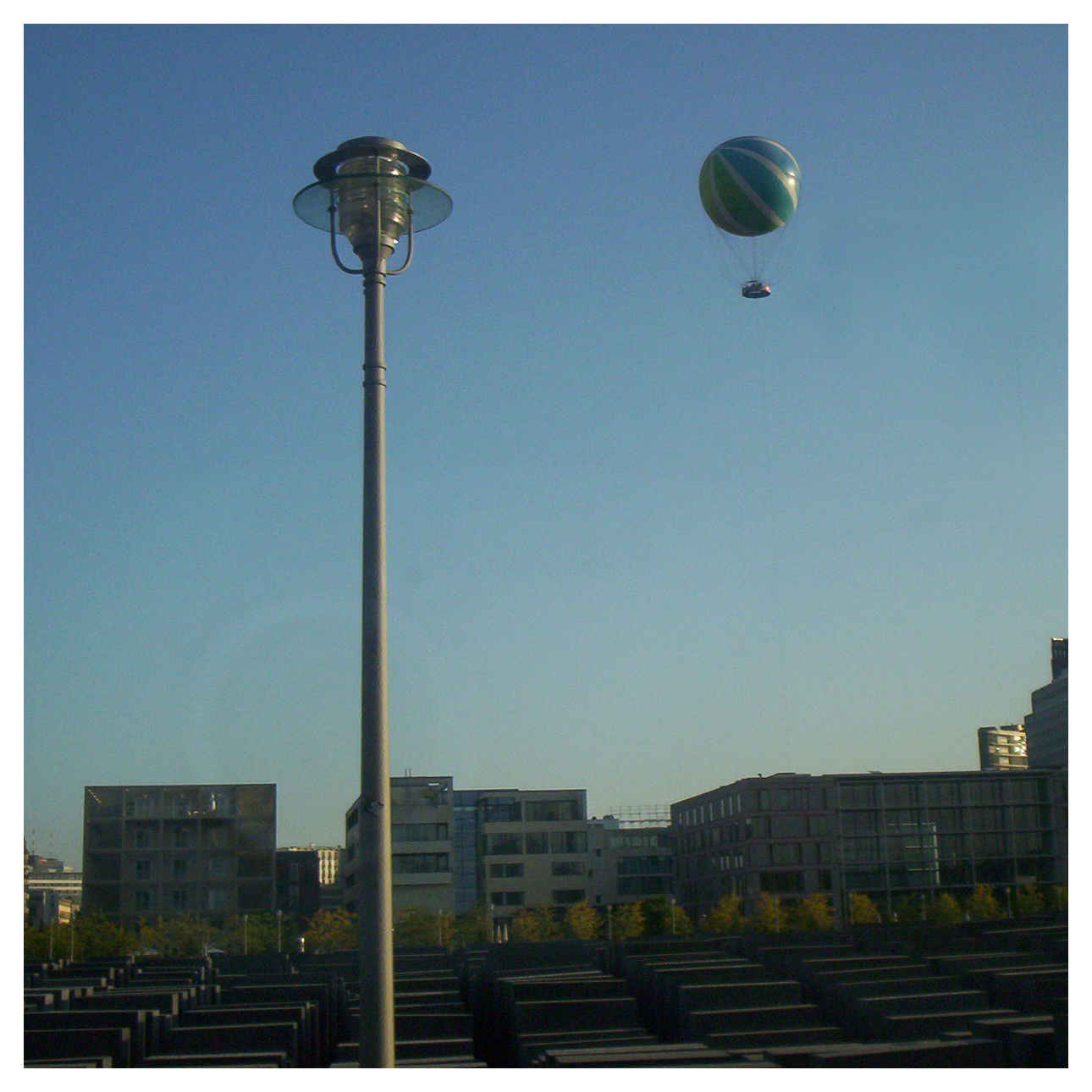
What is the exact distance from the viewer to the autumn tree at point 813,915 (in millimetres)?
71375

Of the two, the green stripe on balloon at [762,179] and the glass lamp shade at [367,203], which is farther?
the green stripe on balloon at [762,179]

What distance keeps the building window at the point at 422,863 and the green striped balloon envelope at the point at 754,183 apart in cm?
6740

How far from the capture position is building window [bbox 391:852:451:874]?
8188 cm

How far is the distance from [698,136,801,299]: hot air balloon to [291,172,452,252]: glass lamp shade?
12689 mm

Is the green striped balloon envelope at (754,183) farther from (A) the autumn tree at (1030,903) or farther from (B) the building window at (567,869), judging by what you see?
(B) the building window at (567,869)

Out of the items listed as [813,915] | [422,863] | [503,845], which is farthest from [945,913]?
[422,863]

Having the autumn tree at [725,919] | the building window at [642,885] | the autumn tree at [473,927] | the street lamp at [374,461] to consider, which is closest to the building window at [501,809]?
the building window at [642,885]

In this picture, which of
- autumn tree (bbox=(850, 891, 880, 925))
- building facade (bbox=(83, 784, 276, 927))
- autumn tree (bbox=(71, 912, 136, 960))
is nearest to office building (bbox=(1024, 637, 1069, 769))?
autumn tree (bbox=(850, 891, 880, 925))

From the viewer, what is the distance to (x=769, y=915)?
7356 centimetres

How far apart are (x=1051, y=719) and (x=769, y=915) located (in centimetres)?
6582

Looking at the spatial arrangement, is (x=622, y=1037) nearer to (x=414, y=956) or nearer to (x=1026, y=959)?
(x=1026, y=959)

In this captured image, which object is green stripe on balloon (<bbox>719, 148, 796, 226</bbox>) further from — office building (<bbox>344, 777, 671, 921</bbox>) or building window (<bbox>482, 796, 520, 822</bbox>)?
building window (<bbox>482, 796, 520, 822</bbox>)
